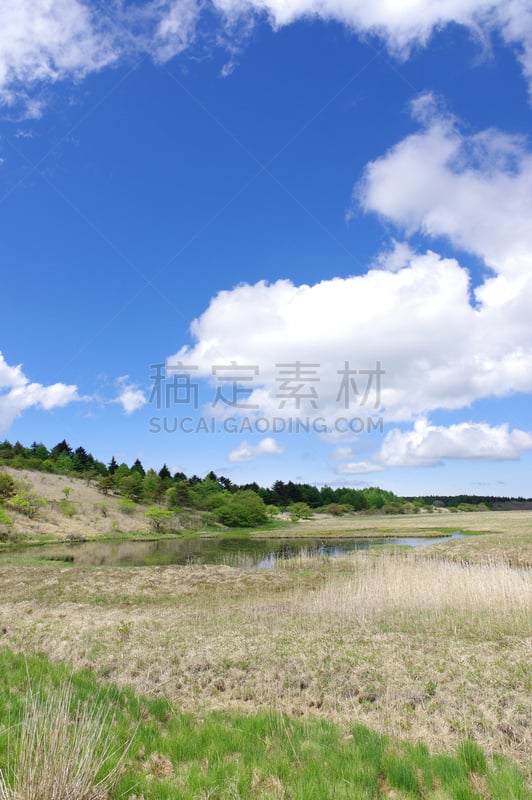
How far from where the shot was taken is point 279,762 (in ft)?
19.2

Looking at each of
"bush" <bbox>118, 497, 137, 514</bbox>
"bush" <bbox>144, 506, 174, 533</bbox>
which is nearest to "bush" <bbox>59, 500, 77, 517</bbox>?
"bush" <bbox>118, 497, 137, 514</bbox>

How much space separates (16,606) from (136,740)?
14399 mm

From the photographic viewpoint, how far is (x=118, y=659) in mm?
10641

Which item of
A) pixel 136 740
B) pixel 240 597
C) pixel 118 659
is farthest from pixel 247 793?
pixel 240 597

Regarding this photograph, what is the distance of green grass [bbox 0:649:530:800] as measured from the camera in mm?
5133

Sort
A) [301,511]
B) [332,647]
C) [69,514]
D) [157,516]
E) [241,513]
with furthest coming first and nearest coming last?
[301,511]
[241,513]
[157,516]
[69,514]
[332,647]

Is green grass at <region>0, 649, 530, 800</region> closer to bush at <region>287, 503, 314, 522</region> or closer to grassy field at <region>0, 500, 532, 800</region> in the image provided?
grassy field at <region>0, 500, 532, 800</region>

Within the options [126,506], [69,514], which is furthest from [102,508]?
[69,514]

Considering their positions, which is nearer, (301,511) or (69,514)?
(69,514)

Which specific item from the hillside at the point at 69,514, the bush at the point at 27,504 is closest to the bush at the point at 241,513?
the hillside at the point at 69,514

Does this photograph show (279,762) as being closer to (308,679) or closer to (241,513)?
(308,679)

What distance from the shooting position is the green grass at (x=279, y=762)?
5133mm

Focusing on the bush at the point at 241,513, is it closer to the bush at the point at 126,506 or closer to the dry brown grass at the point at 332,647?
the bush at the point at 126,506

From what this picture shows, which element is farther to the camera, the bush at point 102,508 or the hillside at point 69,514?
the bush at point 102,508
